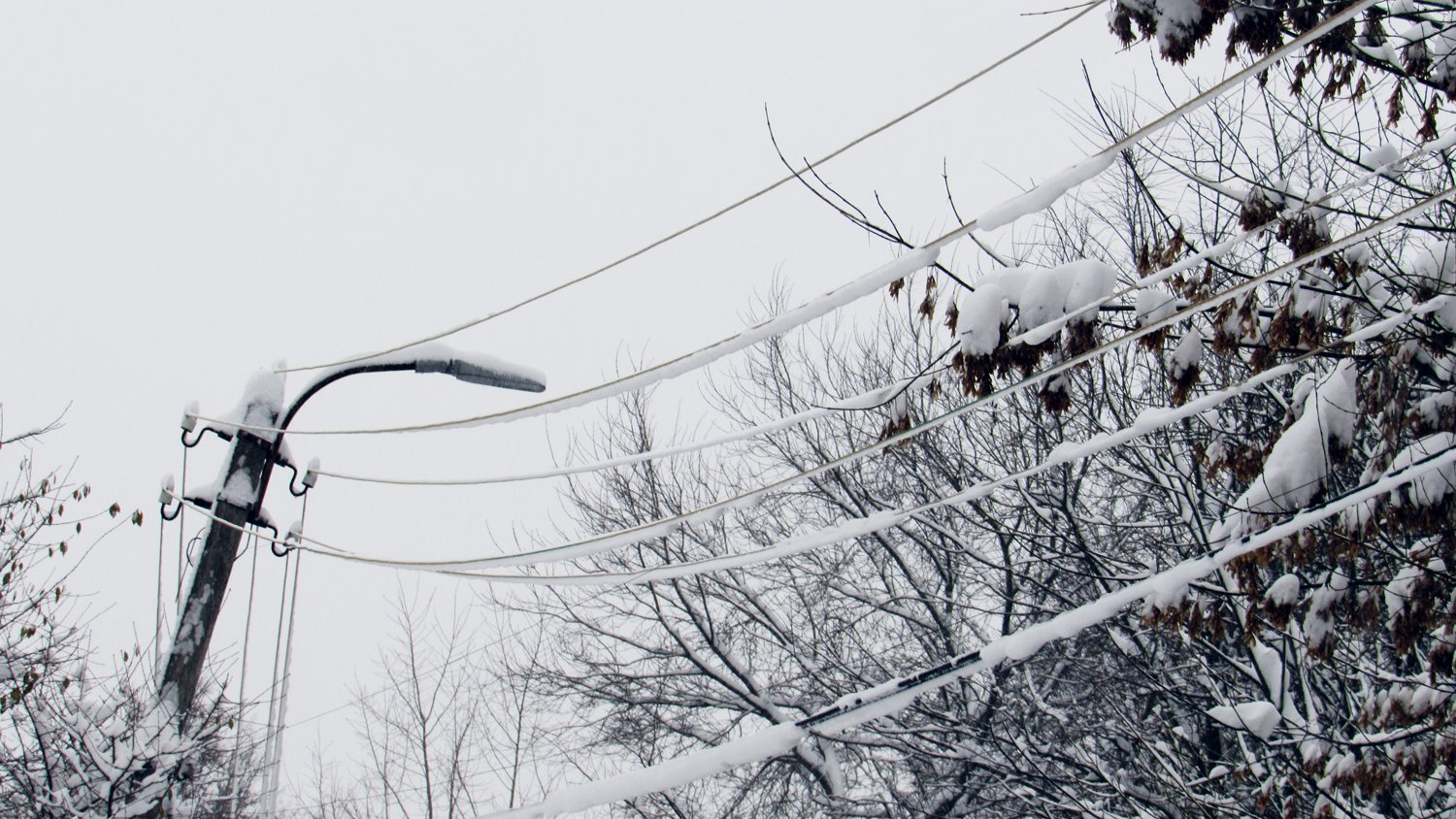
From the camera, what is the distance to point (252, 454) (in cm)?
495

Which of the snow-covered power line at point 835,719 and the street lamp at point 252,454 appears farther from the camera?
the street lamp at point 252,454

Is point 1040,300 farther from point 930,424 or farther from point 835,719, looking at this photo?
point 835,719

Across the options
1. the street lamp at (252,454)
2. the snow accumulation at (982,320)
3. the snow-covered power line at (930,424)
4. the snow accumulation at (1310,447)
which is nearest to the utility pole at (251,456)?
the street lamp at (252,454)

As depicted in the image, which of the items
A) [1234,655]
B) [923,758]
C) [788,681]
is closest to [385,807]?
A: [788,681]

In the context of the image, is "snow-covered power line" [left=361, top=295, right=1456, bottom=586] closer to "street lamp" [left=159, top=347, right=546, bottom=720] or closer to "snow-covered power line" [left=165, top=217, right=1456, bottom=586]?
"snow-covered power line" [left=165, top=217, right=1456, bottom=586]

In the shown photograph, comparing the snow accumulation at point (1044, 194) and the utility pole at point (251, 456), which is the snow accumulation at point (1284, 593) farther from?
the utility pole at point (251, 456)

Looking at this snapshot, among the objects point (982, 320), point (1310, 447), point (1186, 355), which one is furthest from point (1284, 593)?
point (982, 320)

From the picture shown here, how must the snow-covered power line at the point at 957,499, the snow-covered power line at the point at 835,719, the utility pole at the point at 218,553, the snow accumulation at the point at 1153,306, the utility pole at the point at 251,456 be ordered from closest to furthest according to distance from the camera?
the snow-covered power line at the point at 835,719
the snow-covered power line at the point at 957,499
the snow accumulation at the point at 1153,306
the utility pole at the point at 218,553
the utility pole at the point at 251,456

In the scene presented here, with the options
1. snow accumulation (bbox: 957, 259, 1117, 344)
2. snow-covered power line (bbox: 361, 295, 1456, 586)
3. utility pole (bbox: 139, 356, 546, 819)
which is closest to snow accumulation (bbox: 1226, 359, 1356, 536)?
snow-covered power line (bbox: 361, 295, 1456, 586)

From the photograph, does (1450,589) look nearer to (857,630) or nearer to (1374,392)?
(1374,392)

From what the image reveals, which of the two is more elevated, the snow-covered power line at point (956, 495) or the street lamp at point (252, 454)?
the street lamp at point (252, 454)

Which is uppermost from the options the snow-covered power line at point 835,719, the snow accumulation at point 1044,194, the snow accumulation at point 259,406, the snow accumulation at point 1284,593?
the snow accumulation at point 259,406

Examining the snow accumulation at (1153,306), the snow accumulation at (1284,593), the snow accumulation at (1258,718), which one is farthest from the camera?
the snow accumulation at (1258,718)

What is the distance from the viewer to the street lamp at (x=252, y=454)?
455cm
